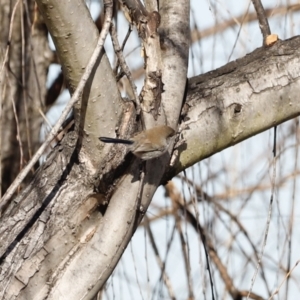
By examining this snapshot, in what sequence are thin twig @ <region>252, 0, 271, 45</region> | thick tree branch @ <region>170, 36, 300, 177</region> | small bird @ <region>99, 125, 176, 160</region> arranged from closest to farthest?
small bird @ <region>99, 125, 176, 160</region> → thick tree branch @ <region>170, 36, 300, 177</region> → thin twig @ <region>252, 0, 271, 45</region>

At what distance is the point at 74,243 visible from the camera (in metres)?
1.34

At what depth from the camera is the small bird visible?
1.25 metres

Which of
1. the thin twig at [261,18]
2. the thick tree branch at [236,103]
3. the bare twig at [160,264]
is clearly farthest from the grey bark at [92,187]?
the bare twig at [160,264]

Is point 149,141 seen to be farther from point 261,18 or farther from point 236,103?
point 261,18

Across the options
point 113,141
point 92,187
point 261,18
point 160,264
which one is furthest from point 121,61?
point 160,264

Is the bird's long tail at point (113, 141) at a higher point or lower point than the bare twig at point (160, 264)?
lower

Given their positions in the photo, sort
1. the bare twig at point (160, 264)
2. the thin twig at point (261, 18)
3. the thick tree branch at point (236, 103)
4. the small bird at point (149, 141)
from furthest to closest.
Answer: the bare twig at point (160, 264), the thin twig at point (261, 18), the thick tree branch at point (236, 103), the small bird at point (149, 141)

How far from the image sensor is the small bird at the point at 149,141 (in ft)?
4.10

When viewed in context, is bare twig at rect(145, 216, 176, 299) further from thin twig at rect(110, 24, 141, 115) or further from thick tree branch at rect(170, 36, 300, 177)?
thin twig at rect(110, 24, 141, 115)

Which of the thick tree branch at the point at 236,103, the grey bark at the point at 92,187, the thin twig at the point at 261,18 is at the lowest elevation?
the grey bark at the point at 92,187

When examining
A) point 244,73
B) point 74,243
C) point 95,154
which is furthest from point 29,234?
point 244,73

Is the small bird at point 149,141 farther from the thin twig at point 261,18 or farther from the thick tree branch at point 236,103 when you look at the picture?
the thin twig at point 261,18

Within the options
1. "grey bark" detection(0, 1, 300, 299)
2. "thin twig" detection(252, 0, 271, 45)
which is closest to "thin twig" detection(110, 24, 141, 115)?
"grey bark" detection(0, 1, 300, 299)

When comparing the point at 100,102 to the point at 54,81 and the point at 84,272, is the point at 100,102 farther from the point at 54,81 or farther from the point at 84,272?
the point at 54,81
